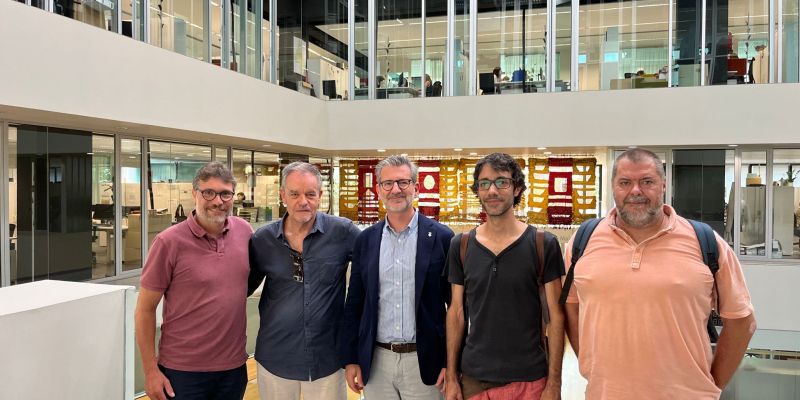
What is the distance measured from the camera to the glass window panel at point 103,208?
9.18 m

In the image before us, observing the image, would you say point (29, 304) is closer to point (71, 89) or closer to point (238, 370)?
point (238, 370)

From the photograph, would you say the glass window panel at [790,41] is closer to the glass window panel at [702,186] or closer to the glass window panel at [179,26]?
the glass window panel at [702,186]

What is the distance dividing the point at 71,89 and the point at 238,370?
5531 millimetres

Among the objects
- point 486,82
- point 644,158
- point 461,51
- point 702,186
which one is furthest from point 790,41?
point 644,158

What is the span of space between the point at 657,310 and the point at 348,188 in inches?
510

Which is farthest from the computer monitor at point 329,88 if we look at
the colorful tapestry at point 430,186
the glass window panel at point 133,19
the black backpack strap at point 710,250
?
the black backpack strap at point 710,250

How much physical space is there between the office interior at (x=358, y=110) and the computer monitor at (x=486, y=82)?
81 mm

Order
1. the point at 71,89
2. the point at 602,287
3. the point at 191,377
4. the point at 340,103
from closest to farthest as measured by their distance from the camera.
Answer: the point at 602,287 < the point at 191,377 < the point at 71,89 < the point at 340,103

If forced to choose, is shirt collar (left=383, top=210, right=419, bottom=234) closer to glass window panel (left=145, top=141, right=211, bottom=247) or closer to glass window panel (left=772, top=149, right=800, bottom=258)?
glass window panel (left=145, top=141, right=211, bottom=247)

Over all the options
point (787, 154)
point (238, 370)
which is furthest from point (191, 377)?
point (787, 154)

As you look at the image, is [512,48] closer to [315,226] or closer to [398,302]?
[315,226]

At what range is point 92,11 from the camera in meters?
7.95

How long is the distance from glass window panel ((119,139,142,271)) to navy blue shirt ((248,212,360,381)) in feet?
25.4

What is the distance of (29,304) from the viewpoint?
2383mm
